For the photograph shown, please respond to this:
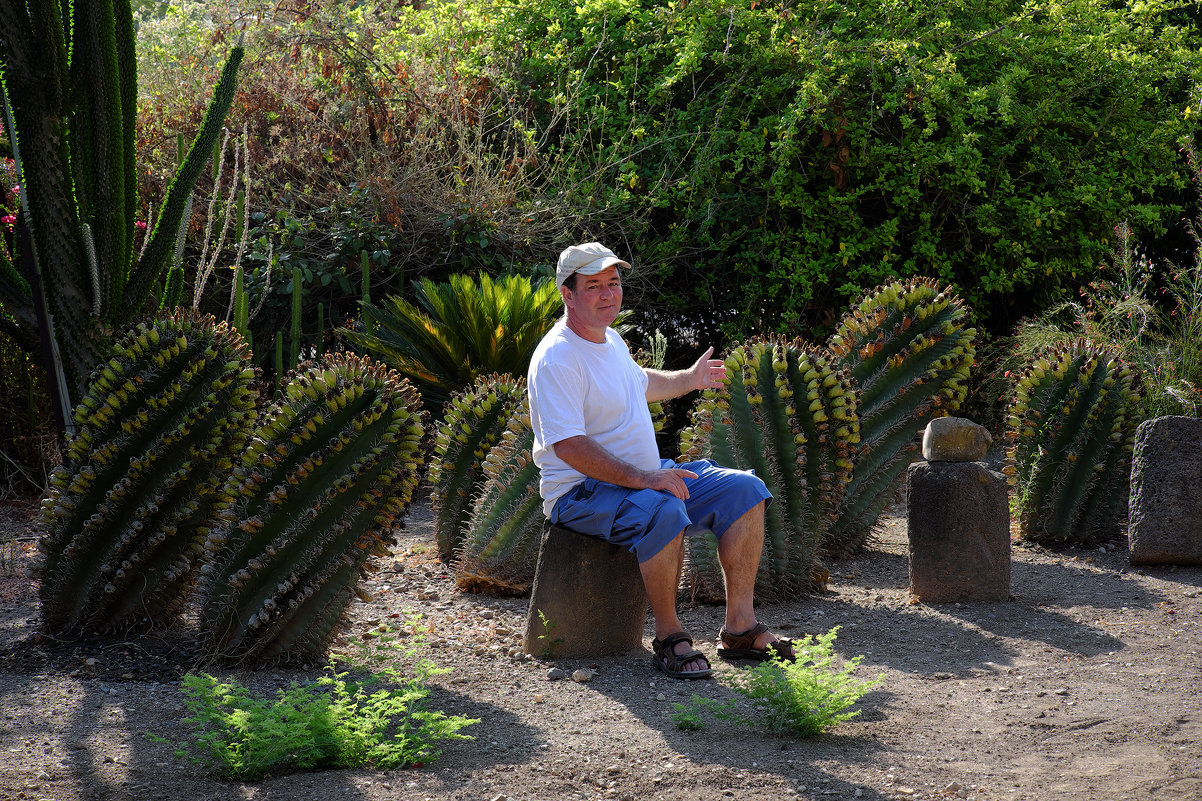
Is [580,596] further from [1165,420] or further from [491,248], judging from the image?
[491,248]

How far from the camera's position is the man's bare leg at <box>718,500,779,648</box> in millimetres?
3807

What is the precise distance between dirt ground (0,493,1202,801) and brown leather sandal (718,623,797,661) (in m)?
0.25

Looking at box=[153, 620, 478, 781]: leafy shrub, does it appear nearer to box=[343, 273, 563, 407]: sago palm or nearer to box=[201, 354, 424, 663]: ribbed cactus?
box=[201, 354, 424, 663]: ribbed cactus

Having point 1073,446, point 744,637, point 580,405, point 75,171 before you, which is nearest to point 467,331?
point 75,171

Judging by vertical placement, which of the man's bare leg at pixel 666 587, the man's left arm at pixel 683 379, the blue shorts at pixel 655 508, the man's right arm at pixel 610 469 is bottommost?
the man's bare leg at pixel 666 587

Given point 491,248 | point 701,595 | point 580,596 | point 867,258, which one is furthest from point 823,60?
point 580,596

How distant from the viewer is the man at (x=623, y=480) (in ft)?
12.0

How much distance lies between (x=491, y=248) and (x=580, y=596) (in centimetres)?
458

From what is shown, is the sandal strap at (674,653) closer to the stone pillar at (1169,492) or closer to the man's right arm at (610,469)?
the man's right arm at (610,469)

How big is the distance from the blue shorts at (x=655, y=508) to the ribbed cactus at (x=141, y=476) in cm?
124

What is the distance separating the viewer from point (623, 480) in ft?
12.1

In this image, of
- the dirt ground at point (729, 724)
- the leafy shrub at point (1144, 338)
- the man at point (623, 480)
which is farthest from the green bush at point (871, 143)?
the man at point (623, 480)

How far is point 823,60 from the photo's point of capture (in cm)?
783

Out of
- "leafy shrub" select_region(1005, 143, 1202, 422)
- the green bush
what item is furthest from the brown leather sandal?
the green bush
